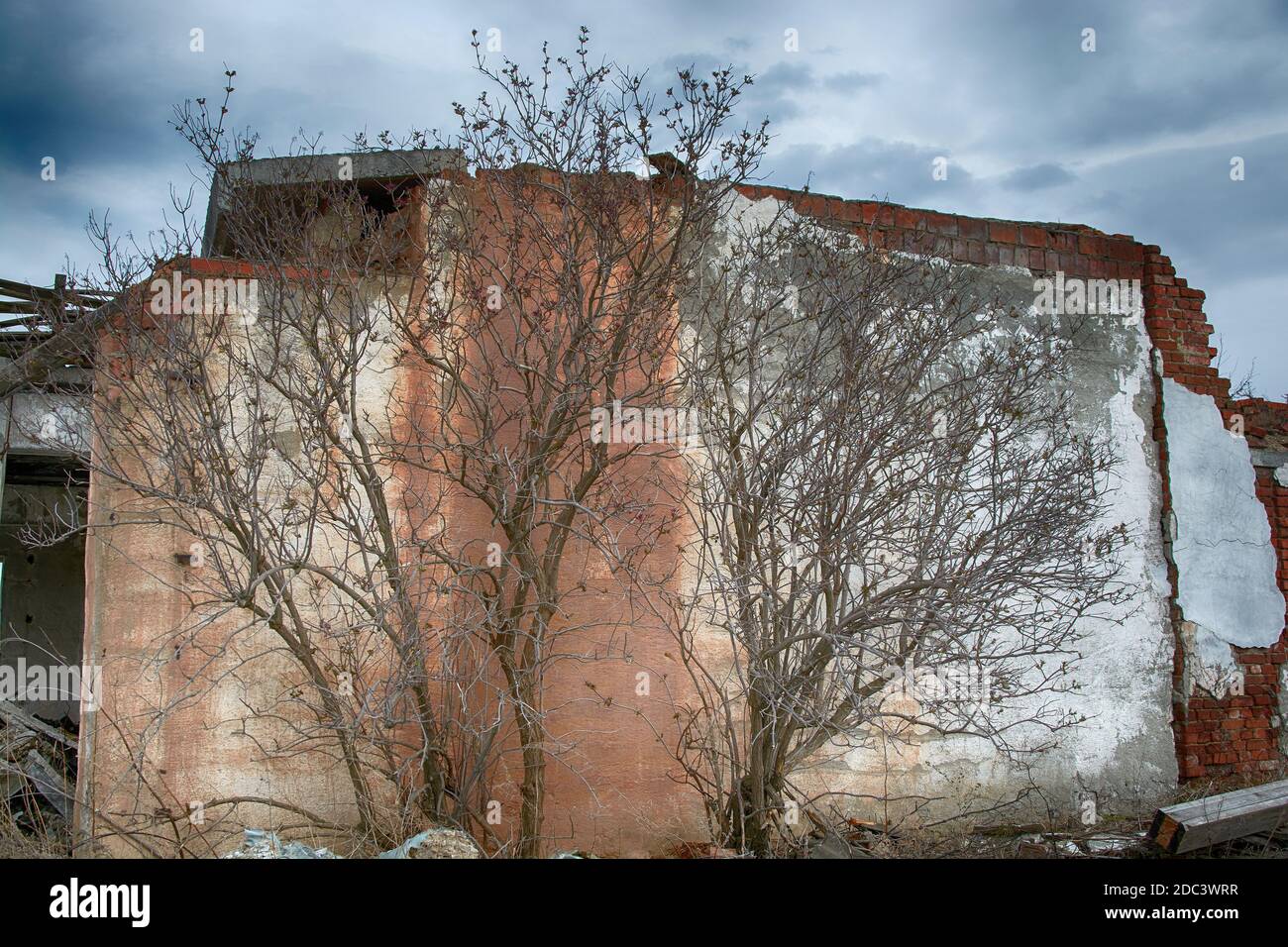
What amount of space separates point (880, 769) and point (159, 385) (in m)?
4.81

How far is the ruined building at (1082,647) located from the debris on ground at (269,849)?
0.33 metres

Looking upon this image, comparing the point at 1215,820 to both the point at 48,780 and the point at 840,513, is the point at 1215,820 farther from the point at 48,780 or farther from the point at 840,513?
the point at 48,780

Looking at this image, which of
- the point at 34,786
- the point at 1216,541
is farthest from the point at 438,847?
the point at 1216,541

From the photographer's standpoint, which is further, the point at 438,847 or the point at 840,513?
the point at 840,513

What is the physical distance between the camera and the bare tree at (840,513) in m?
5.58

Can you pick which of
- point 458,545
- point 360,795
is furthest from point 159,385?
point 360,795

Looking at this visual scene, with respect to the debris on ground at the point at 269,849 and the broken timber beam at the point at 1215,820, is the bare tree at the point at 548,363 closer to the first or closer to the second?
the debris on ground at the point at 269,849

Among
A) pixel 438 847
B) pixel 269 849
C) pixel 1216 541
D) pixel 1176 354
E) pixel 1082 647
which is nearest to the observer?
pixel 438 847

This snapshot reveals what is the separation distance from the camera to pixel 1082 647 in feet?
24.8

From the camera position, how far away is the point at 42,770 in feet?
23.6

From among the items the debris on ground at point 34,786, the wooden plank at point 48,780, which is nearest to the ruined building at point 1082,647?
the debris on ground at point 34,786

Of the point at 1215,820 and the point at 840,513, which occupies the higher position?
the point at 840,513

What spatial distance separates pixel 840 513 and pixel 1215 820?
9.30ft
